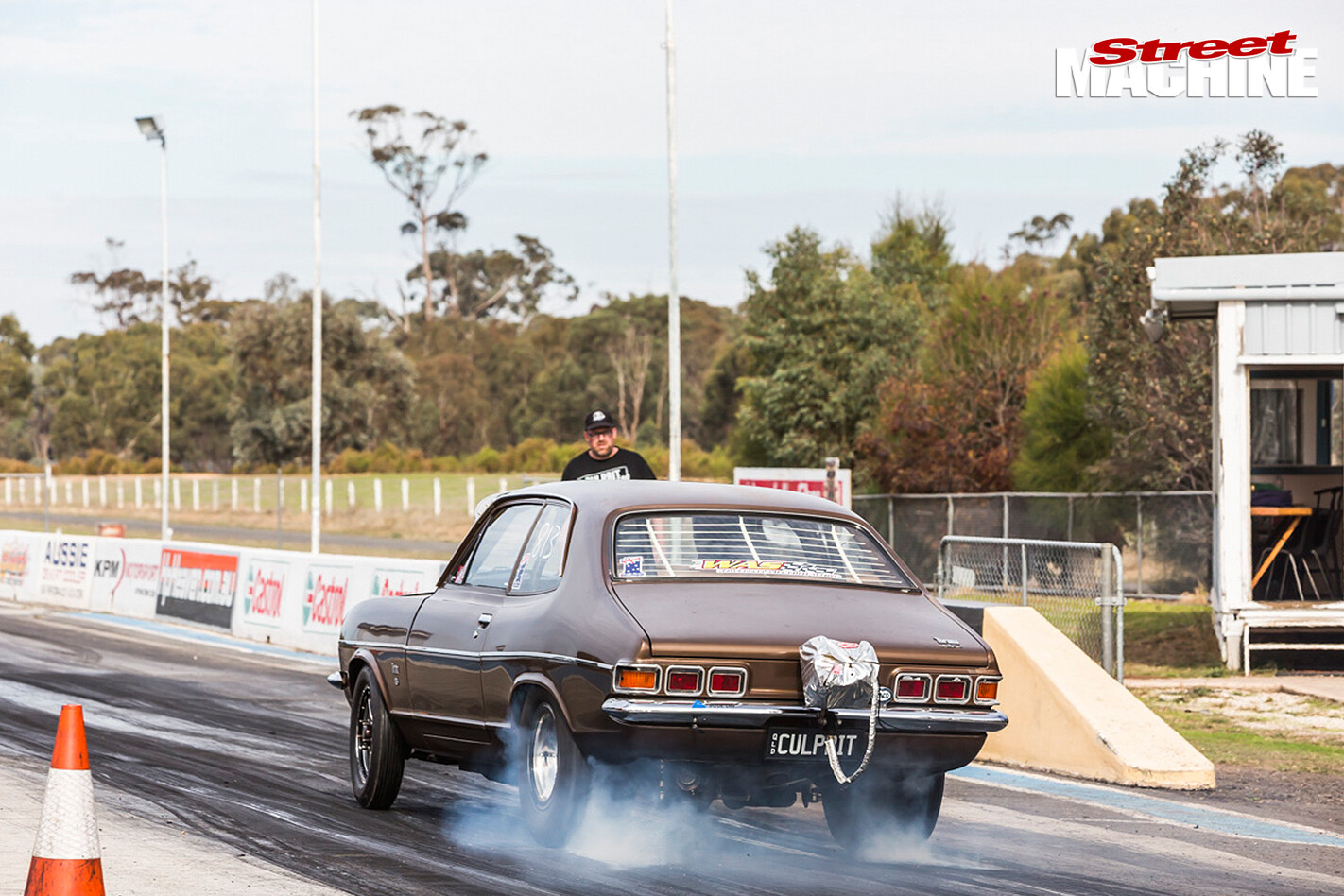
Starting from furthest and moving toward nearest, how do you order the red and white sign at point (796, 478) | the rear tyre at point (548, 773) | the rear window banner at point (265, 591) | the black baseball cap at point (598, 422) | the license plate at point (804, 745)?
the rear window banner at point (265, 591) < the red and white sign at point (796, 478) < the black baseball cap at point (598, 422) < the rear tyre at point (548, 773) < the license plate at point (804, 745)

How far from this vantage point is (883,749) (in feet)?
22.5

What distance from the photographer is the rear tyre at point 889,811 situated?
24.7ft

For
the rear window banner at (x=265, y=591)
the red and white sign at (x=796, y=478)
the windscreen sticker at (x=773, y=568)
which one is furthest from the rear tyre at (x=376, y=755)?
the rear window banner at (x=265, y=591)

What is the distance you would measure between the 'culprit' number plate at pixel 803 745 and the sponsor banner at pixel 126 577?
1821cm

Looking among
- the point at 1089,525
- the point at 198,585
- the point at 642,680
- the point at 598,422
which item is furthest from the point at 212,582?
the point at 642,680

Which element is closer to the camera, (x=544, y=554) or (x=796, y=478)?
(x=544, y=554)

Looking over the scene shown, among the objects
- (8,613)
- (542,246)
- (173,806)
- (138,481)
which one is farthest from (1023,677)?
(542,246)

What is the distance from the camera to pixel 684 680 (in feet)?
21.7

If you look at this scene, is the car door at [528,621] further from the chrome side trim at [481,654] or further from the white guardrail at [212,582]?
the white guardrail at [212,582]

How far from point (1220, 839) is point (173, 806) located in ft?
17.3

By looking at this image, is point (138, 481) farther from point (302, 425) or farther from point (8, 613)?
point (8, 613)

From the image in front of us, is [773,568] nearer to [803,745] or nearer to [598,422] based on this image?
[803,745]

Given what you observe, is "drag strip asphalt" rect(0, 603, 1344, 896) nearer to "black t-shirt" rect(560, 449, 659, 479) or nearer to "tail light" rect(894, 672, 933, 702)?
"tail light" rect(894, 672, 933, 702)

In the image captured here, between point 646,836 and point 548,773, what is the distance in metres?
0.55
